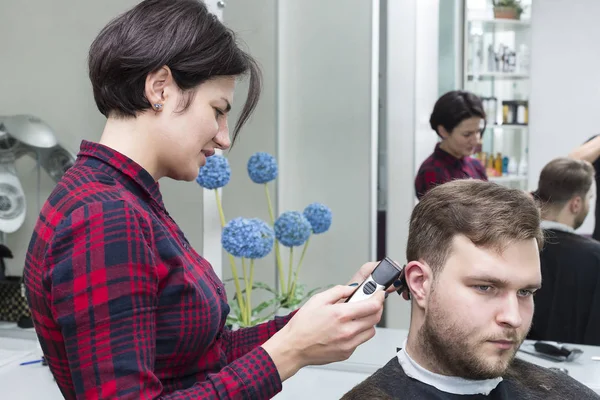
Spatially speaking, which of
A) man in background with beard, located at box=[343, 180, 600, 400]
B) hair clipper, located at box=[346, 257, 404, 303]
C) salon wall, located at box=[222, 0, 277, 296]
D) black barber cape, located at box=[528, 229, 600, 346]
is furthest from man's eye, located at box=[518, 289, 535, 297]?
salon wall, located at box=[222, 0, 277, 296]

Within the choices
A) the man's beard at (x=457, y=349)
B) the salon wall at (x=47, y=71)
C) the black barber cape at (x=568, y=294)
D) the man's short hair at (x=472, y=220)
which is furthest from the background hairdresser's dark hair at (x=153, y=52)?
the salon wall at (x=47, y=71)

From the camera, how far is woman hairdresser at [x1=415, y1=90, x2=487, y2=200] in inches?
75.2

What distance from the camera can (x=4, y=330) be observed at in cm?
259

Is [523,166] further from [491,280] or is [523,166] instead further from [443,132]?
[491,280]

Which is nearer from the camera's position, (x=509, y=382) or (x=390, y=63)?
(x=509, y=382)

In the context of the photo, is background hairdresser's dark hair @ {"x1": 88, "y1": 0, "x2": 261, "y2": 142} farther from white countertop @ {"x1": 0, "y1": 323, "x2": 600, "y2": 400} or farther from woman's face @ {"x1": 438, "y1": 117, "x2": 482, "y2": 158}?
white countertop @ {"x1": 0, "y1": 323, "x2": 600, "y2": 400}

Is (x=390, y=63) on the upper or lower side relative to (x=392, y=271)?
upper

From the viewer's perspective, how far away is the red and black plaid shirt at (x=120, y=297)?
87 cm

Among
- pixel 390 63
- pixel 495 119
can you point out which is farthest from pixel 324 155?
pixel 495 119

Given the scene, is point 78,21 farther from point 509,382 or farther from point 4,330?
point 509,382

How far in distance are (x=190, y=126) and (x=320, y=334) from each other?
39cm

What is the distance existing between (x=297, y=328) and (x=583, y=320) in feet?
4.59

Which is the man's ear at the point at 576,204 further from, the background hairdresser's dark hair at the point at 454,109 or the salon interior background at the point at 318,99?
the background hairdresser's dark hair at the point at 454,109

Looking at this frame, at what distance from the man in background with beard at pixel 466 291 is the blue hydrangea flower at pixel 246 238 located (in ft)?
2.26
